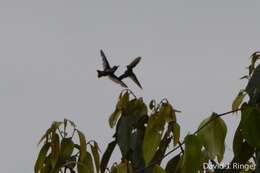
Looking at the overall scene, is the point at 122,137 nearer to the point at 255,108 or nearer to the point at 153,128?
the point at 153,128

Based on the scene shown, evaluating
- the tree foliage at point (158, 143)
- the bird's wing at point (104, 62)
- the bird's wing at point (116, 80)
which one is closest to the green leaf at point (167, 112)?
the tree foliage at point (158, 143)

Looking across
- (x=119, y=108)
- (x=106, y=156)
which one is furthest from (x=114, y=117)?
(x=106, y=156)

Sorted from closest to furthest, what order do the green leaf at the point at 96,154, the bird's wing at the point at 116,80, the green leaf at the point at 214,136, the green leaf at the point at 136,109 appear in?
the green leaf at the point at 214,136 < the green leaf at the point at 96,154 < the green leaf at the point at 136,109 < the bird's wing at the point at 116,80

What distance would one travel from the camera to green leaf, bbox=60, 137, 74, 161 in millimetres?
1757

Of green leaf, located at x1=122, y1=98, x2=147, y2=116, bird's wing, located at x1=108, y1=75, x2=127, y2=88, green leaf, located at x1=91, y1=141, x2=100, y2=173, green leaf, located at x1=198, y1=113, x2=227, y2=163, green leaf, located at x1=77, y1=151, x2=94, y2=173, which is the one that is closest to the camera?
green leaf, located at x1=198, y1=113, x2=227, y2=163

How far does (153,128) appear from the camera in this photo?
1.53 m

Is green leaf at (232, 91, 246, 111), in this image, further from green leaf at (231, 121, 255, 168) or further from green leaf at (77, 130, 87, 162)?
green leaf at (77, 130, 87, 162)

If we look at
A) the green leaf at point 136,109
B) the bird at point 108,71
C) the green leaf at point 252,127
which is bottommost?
the green leaf at point 252,127

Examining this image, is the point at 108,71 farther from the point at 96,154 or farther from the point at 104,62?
the point at 96,154

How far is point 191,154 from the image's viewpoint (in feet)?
4.39

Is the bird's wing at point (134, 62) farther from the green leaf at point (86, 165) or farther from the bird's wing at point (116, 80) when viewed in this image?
the green leaf at point (86, 165)

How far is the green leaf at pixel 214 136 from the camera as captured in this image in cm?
146

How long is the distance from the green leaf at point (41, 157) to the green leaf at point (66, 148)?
0.04 meters

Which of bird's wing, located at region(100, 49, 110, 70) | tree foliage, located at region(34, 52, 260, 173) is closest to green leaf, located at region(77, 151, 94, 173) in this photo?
→ tree foliage, located at region(34, 52, 260, 173)
